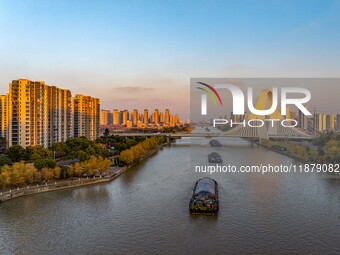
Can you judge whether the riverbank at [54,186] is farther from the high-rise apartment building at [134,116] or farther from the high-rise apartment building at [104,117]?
the high-rise apartment building at [134,116]

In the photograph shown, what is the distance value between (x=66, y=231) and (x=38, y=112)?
810 centimetres

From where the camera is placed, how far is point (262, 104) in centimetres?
1941

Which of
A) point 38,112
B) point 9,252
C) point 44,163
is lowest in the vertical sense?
point 9,252

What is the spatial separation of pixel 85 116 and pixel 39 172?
10927mm

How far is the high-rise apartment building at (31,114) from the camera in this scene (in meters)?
10.7

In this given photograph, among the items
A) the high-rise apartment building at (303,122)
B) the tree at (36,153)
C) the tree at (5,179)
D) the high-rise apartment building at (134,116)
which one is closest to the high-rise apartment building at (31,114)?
the tree at (36,153)

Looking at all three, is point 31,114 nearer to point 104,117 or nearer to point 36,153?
point 36,153

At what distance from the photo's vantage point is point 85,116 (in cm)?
1766

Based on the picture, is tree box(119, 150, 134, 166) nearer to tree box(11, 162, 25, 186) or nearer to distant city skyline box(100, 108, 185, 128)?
tree box(11, 162, 25, 186)

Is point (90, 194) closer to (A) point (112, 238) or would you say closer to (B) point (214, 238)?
(A) point (112, 238)

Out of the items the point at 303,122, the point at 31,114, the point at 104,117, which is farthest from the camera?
the point at 104,117

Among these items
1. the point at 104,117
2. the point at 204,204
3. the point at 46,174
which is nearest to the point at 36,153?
the point at 46,174

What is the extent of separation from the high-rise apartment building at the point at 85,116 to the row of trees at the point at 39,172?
9028 mm

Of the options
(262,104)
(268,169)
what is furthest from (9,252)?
(262,104)
